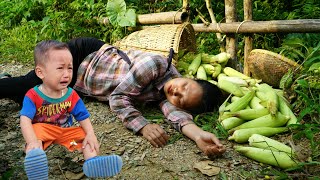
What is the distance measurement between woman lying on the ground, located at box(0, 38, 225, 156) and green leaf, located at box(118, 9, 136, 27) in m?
1.65

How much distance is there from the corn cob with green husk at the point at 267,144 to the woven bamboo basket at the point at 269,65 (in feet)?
3.45

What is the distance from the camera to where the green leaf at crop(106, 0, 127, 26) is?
5.23 metres

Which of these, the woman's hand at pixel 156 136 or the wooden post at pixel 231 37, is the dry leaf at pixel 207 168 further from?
the wooden post at pixel 231 37

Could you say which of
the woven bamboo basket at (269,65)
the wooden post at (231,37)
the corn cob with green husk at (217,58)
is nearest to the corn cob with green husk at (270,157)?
the woven bamboo basket at (269,65)

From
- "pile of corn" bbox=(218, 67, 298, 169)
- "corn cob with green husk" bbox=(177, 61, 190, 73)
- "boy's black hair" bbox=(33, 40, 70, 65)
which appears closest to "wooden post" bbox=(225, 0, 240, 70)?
"corn cob with green husk" bbox=(177, 61, 190, 73)

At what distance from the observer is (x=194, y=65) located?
3906mm

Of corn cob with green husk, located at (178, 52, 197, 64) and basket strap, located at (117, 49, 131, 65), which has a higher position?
basket strap, located at (117, 49, 131, 65)

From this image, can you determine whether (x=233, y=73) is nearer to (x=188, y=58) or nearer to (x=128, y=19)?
(x=188, y=58)

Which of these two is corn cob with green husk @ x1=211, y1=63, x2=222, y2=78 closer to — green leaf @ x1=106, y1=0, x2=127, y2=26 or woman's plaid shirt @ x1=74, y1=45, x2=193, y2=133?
woman's plaid shirt @ x1=74, y1=45, x2=193, y2=133

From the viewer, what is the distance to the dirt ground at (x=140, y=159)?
2.20 m

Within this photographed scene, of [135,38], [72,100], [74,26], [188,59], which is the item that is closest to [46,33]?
[74,26]

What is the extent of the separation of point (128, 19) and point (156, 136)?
9.64ft

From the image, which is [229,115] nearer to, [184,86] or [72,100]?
[184,86]

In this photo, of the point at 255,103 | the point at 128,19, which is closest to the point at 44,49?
the point at 255,103
